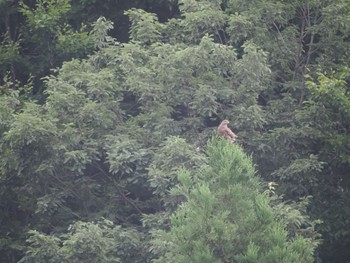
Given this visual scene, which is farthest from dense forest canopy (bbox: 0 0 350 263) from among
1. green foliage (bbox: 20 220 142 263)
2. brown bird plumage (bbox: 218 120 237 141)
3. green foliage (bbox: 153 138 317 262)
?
green foliage (bbox: 153 138 317 262)

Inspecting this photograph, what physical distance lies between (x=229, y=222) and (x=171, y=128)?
3.15 m

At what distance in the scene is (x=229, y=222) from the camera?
1058 centimetres

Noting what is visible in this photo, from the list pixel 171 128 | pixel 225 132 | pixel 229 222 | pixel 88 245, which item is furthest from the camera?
pixel 171 128

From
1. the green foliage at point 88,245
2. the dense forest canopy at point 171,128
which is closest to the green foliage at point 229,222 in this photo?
the dense forest canopy at point 171,128

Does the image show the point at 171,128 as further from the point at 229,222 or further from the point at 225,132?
the point at 229,222

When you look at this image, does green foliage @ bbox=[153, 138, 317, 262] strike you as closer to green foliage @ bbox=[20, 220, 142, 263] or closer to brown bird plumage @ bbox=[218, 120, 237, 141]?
brown bird plumage @ bbox=[218, 120, 237, 141]

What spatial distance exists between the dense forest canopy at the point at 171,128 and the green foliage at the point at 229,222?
129 cm

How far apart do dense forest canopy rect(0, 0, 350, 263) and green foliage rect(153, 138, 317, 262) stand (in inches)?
50.7

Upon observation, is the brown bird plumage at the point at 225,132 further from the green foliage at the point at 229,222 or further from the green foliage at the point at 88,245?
the green foliage at the point at 88,245

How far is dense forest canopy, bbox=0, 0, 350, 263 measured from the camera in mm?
12969

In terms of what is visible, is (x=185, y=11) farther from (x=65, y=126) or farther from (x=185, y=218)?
(x=185, y=218)

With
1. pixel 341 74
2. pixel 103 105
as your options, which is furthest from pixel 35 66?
pixel 341 74

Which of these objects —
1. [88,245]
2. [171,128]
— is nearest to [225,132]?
[171,128]

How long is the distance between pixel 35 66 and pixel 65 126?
343 cm
